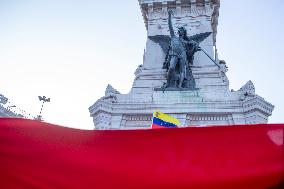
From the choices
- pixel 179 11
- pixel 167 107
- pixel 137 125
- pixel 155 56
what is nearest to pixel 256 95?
pixel 167 107

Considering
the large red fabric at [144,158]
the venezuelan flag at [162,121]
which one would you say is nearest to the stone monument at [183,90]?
the venezuelan flag at [162,121]

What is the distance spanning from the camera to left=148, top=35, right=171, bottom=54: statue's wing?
14531 mm

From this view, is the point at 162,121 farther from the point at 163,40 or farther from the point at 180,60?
the point at 163,40

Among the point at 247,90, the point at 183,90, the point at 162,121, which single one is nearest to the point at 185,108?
the point at 183,90

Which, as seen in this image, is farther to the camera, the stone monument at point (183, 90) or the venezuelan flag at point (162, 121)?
the stone monument at point (183, 90)

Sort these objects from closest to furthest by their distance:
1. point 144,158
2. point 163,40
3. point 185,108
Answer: point 144,158
point 185,108
point 163,40

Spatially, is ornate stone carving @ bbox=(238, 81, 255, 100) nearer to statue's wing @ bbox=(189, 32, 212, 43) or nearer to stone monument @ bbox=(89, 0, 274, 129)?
stone monument @ bbox=(89, 0, 274, 129)

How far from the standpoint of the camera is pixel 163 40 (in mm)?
14938

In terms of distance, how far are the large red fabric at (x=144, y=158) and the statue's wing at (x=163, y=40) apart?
467 inches

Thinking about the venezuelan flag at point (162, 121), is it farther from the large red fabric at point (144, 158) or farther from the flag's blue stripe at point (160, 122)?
the large red fabric at point (144, 158)

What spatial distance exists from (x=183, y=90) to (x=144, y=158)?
31.9ft

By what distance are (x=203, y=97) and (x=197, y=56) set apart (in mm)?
2953

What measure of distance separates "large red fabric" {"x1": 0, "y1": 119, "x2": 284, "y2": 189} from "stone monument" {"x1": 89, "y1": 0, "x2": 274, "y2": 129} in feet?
28.1

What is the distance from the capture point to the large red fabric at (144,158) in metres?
2.30
